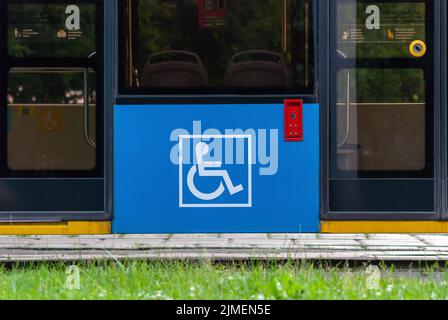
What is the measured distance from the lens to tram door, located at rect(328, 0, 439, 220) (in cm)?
955

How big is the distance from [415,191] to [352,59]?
4.26 feet

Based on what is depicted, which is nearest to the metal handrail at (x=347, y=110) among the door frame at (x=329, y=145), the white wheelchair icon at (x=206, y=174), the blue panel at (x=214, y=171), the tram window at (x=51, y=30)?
the door frame at (x=329, y=145)

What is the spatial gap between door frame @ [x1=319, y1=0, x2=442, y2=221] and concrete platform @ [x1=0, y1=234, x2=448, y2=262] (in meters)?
0.23

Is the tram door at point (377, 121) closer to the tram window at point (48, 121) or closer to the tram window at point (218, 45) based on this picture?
the tram window at point (218, 45)

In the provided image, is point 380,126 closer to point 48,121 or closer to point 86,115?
point 86,115

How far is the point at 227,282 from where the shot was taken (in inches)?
254

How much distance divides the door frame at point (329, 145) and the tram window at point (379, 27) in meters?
0.13

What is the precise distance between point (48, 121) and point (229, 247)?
6.31 feet

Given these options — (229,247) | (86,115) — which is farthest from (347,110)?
(86,115)

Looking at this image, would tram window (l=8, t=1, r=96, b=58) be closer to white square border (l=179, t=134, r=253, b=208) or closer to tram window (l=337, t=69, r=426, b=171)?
white square border (l=179, t=134, r=253, b=208)

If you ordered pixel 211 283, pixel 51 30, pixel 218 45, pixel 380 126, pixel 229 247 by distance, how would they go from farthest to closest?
pixel 380 126 → pixel 51 30 → pixel 218 45 → pixel 229 247 → pixel 211 283

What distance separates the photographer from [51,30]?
942 centimetres

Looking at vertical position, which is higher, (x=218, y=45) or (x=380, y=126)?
(x=218, y=45)
